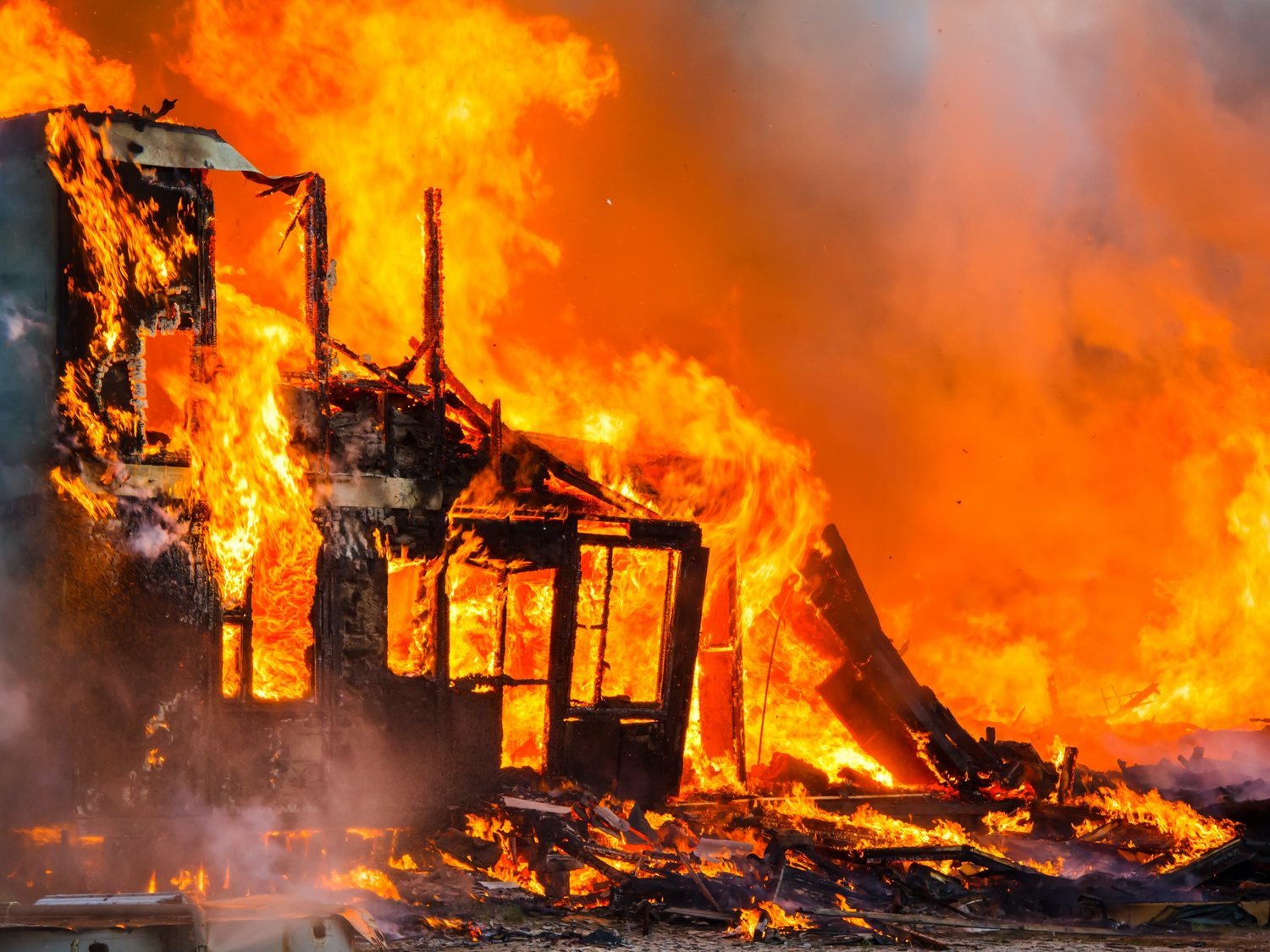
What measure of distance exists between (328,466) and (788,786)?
6.97 m

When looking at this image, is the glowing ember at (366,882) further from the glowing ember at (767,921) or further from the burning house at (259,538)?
the glowing ember at (767,921)

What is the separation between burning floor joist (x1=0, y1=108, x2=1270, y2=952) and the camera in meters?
12.0

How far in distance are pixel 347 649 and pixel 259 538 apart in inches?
56.1

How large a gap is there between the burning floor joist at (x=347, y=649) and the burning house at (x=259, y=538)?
0.03m

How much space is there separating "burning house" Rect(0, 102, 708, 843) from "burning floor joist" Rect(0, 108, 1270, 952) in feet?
0.09

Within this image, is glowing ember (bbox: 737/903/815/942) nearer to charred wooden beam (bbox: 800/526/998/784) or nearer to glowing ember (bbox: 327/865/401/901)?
glowing ember (bbox: 327/865/401/901)

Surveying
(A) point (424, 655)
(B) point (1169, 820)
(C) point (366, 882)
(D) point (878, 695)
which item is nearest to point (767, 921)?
(C) point (366, 882)

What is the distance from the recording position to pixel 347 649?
42.8 ft

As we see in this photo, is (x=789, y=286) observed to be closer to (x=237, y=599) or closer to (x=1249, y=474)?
(x=1249, y=474)

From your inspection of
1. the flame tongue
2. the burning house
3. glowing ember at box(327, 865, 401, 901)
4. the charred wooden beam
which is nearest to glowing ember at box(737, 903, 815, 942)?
the burning house

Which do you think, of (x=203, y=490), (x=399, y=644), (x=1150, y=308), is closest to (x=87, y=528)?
(x=203, y=490)

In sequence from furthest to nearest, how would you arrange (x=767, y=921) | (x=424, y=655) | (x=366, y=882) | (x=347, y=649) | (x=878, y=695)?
(x=878, y=695) → (x=424, y=655) → (x=347, y=649) → (x=366, y=882) → (x=767, y=921)

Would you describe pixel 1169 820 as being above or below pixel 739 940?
above

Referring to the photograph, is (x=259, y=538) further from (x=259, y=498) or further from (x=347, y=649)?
(x=347, y=649)
